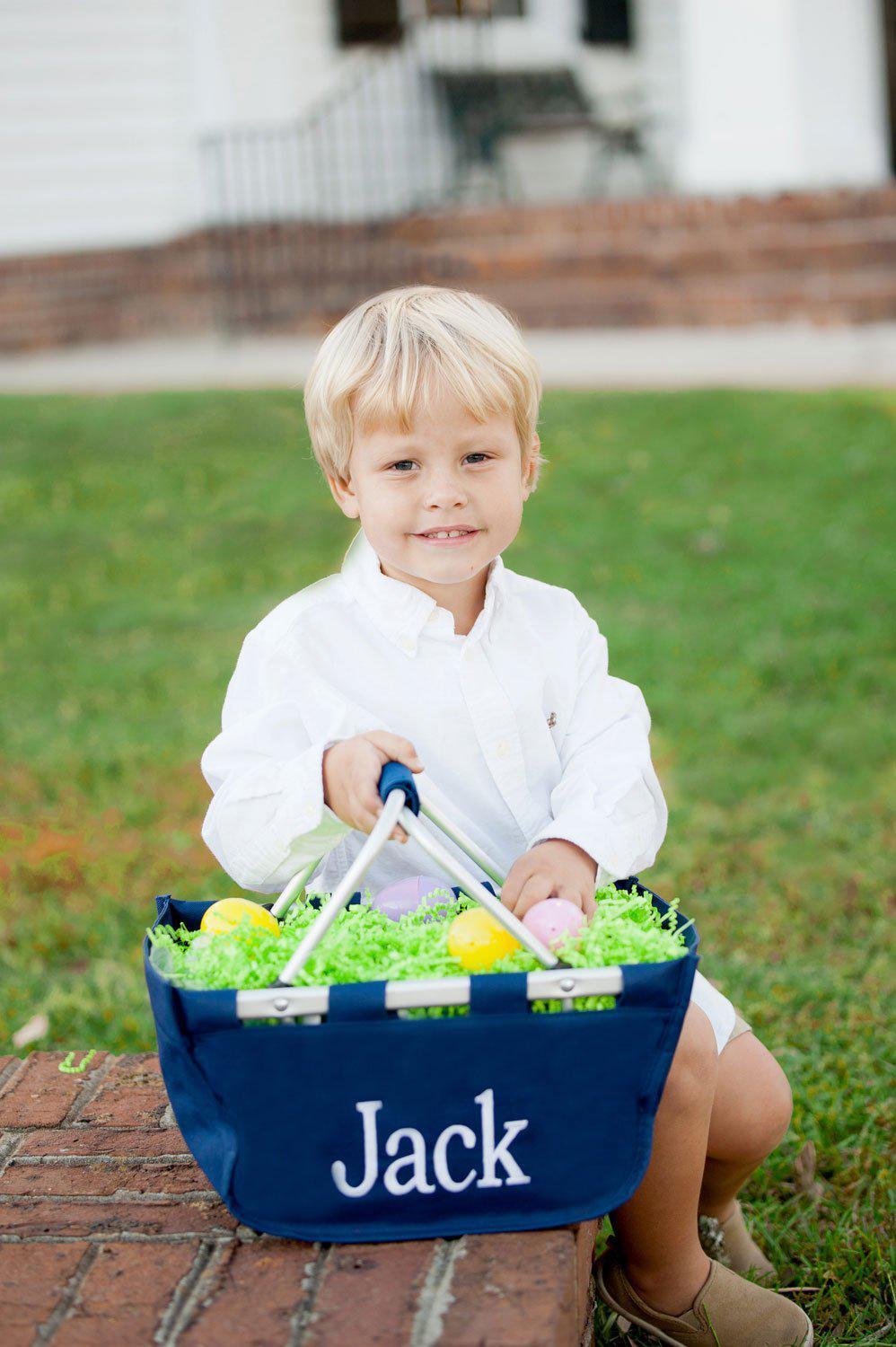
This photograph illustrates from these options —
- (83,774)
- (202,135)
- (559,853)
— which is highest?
(202,135)

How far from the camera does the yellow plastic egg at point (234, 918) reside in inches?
74.2

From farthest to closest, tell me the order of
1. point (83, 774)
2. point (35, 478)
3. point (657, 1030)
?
point (35, 478) → point (83, 774) → point (657, 1030)

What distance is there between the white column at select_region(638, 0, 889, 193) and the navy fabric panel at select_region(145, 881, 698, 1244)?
9.71 metres

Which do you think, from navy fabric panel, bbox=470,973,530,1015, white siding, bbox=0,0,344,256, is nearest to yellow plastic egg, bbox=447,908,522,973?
navy fabric panel, bbox=470,973,530,1015

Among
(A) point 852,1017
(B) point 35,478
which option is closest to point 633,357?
(B) point 35,478

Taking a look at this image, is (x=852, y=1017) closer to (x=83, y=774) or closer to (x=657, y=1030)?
(x=657, y=1030)

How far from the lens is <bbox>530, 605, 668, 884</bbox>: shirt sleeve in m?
1.99

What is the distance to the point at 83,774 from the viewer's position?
15.6ft

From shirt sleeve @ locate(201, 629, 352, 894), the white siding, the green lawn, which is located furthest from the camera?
the white siding

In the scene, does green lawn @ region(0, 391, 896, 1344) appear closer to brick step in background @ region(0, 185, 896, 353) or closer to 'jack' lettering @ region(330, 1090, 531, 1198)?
'jack' lettering @ region(330, 1090, 531, 1198)

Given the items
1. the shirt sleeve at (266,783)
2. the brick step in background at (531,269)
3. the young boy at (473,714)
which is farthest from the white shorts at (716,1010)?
the brick step in background at (531,269)

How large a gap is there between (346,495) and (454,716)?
1.23 feet

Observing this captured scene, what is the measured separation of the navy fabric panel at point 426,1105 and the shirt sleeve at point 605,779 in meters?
0.35

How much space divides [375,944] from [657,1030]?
384mm
